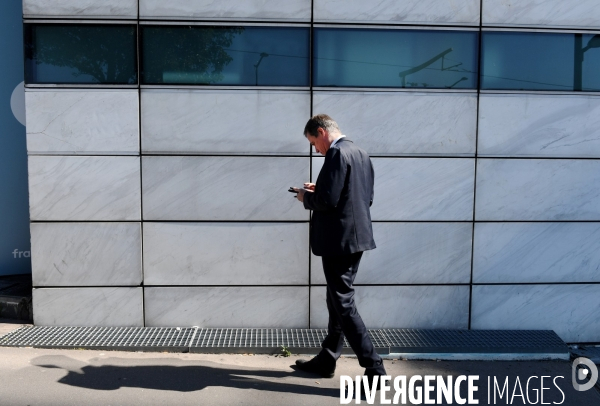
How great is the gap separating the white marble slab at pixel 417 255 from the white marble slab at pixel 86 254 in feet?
5.53

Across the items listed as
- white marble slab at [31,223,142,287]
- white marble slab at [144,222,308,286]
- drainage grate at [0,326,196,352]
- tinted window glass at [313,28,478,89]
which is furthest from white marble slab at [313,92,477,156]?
drainage grate at [0,326,196,352]

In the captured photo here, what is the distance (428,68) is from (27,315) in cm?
436

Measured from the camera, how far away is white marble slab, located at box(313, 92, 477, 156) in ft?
16.2

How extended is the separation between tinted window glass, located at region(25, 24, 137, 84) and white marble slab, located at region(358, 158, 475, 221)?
7.88 feet

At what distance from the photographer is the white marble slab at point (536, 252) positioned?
201 inches

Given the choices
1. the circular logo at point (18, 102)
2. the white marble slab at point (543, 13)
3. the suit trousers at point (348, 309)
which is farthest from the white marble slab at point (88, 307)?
the white marble slab at point (543, 13)

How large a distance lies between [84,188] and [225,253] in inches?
53.8

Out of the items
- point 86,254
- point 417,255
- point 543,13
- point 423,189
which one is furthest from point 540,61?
point 86,254

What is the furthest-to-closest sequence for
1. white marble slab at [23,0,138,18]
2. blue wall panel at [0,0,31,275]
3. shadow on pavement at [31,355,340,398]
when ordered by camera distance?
blue wall panel at [0,0,31,275]
white marble slab at [23,0,138,18]
shadow on pavement at [31,355,340,398]

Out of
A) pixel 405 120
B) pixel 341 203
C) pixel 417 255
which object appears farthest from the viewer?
pixel 417 255

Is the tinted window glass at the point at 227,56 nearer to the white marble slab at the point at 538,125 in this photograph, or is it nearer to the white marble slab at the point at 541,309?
the white marble slab at the point at 538,125

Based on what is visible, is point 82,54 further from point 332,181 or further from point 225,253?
point 332,181

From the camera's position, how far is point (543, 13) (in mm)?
5004

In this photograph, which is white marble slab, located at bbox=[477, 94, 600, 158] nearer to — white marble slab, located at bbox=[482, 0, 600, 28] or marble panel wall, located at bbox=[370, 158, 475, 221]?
marble panel wall, located at bbox=[370, 158, 475, 221]
